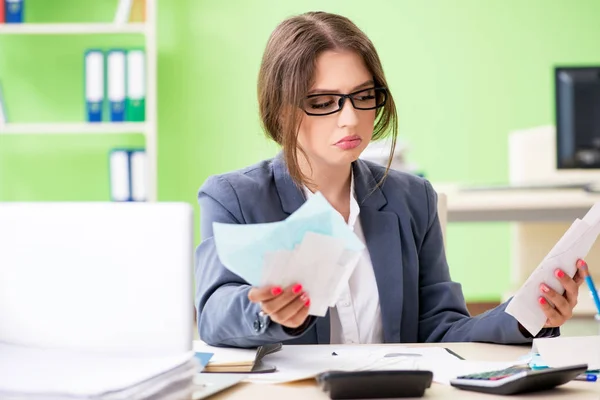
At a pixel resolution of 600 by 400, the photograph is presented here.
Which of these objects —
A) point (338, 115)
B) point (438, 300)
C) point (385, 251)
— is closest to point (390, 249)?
point (385, 251)

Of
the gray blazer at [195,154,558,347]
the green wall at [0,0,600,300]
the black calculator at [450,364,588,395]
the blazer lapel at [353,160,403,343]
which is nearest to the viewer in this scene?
the black calculator at [450,364,588,395]

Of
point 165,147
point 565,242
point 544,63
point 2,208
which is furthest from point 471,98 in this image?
point 2,208

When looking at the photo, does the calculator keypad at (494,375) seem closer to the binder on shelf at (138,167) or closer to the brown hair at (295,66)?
the brown hair at (295,66)

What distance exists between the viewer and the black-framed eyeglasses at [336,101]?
1646 millimetres

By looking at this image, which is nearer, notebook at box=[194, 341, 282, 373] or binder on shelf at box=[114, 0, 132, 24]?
notebook at box=[194, 341, 282, 373]

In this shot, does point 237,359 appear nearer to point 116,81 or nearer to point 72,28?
point 116,81

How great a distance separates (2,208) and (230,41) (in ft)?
13.5

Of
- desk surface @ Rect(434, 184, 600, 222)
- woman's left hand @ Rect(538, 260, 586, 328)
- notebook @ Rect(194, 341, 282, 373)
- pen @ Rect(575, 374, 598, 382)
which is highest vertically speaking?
desk surface @ Rect(434, 184, 600, 222)

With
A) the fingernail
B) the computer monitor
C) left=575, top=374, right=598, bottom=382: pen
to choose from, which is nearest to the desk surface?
the computer monitor

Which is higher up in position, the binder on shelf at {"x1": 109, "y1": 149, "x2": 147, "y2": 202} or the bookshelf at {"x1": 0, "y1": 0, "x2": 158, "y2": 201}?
the bookshelf at {"x1": 0, "y1": 0, "x2": 158, "y2": 201}

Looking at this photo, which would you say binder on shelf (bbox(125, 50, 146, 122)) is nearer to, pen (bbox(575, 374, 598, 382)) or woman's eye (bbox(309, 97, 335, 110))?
woman's eye (bbox(309, 97, 335, 110))

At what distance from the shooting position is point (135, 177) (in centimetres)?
468

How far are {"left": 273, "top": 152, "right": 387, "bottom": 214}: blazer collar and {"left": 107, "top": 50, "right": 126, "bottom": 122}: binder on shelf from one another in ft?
9.53

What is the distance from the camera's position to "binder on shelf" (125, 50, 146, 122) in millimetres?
4605
